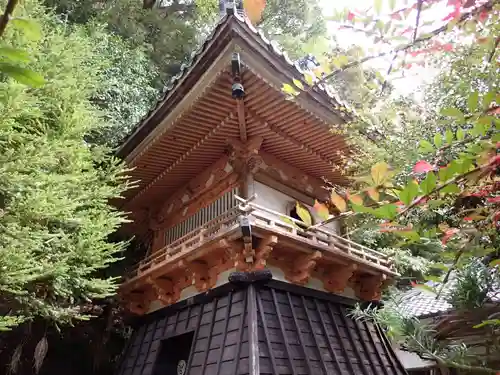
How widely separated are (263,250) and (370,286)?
2766 millimetres

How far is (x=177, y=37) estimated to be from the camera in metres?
13.4

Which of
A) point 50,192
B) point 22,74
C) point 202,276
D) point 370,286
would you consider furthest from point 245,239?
point 22,74

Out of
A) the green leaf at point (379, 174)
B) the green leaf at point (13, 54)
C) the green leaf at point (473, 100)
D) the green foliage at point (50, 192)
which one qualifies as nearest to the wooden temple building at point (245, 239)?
the green foliage at point (50, 192)

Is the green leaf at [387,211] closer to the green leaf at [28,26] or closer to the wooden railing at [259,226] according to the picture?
the green leaf at [28,26]

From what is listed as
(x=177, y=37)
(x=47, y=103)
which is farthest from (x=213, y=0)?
(x=47, y=103)

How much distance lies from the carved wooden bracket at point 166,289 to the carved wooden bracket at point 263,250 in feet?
6.80

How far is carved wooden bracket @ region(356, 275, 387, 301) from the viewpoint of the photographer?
7.13 metres

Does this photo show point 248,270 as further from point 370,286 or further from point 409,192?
point 409,192

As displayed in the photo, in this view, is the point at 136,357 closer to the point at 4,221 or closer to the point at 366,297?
the point at 4,221

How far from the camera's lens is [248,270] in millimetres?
5641

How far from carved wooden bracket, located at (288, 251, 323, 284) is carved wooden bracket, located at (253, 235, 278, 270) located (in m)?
0.65

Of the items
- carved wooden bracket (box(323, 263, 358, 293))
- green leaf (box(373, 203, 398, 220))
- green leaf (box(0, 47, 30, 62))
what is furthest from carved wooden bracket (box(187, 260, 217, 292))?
green leaf (box(0, 47, 30, 62))

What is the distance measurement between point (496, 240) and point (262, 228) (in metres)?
2.78

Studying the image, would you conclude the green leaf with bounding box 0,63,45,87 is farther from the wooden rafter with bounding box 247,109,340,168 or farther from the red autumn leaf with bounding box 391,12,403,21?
the wooden rafter with bounding box 247,109,340,168
